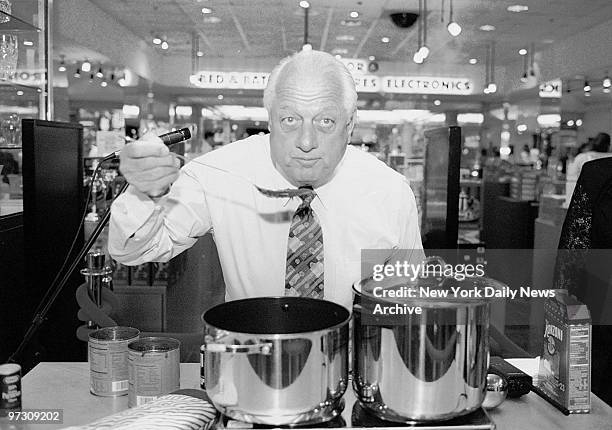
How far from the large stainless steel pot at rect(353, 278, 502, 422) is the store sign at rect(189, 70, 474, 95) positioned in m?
10.5

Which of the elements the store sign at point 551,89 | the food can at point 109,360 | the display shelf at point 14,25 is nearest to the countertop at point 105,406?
the food can at point 109,360

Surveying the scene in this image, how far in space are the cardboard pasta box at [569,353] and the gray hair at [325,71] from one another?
21.1 inches

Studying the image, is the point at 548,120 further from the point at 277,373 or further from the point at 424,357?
the point at 277,373

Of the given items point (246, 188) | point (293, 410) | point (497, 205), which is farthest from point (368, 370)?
point (497, 205)

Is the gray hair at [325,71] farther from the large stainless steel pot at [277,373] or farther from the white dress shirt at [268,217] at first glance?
the large stainless steel pot at [277,373]

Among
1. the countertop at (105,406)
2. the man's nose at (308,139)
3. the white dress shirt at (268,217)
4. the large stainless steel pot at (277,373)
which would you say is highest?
the man's nose at (308,139)

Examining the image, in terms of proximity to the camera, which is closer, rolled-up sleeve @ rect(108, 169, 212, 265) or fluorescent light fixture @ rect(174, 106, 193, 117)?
rolled-up sleeve @ rect(108, 169, 212, 265)

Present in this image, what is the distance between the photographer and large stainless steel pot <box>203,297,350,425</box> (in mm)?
832

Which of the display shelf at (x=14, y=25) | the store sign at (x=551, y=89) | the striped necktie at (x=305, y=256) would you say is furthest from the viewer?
the store sign at (x=551, y=89)

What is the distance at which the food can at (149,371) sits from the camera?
115 cm

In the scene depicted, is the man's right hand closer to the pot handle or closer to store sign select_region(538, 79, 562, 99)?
the pot handle

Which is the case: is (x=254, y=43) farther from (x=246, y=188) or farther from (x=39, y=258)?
(x=246, y=188)

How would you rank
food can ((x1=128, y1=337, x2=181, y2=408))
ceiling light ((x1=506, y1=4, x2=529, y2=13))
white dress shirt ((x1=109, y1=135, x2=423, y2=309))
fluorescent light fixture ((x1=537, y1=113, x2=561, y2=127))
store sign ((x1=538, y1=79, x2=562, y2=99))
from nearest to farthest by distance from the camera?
food can ((x1=128, y1=337, x2=181, y2=408))
white dress shirt ((x1=109, y1=135, x2=423, y2=309))
ceiling light ((x1=506, y1=4, x2=529, y2=13))
store sign ((x1=538, y1=79, x2=562, y2=99))
fluorescent light fixture ((x1=537, y1=113, x2=561, y2=127))

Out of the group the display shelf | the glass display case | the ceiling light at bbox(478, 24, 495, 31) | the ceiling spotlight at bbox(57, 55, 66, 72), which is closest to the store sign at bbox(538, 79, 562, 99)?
the ceiling light at bbox(478, 24, 495, 31)
